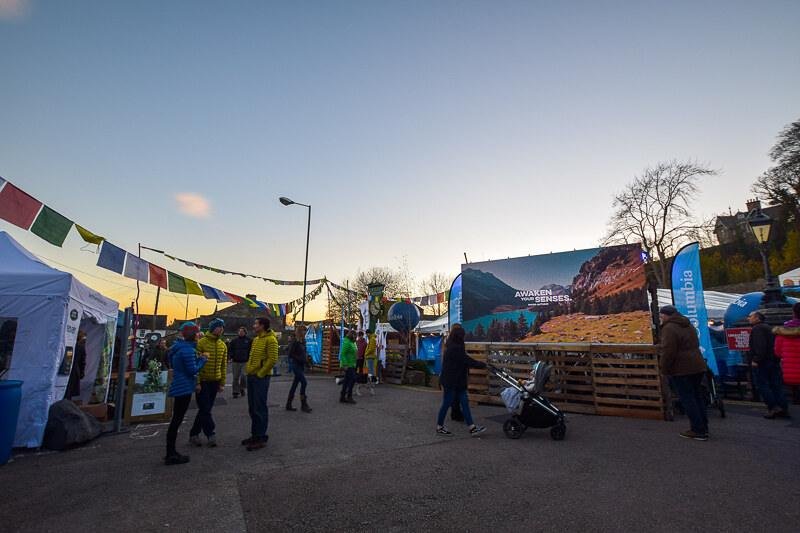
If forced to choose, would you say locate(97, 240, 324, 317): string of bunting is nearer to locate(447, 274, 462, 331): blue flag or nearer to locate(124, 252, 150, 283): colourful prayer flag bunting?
locate(124, 252, 150, 283): colourful prayer flag bunting

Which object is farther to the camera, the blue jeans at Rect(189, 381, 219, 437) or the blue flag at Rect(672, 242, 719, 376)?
the blue flag at Rect(672, 242, 719, 376)

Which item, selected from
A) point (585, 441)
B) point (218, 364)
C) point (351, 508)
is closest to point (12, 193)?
point (218, 364)

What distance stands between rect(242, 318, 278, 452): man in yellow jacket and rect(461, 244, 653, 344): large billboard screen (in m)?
8.80

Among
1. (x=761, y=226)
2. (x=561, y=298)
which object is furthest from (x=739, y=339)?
(x=561, y=298)

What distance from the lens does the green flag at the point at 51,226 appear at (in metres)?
7.88

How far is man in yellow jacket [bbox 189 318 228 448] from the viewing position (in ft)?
19.4

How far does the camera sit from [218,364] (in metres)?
6.10

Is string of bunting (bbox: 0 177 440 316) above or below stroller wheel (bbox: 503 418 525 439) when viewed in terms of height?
above

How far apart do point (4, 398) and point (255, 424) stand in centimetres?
312

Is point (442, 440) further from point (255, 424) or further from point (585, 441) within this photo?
point (255, 424)

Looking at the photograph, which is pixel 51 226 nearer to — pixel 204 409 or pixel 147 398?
pixel 147 398

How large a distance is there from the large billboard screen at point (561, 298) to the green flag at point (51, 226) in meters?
11.2

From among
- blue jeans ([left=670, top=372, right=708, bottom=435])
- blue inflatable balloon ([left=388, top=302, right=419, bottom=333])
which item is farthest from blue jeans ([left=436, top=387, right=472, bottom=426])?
blue inflatable balloon ([left=388, top=302, right=419, bottom=333])

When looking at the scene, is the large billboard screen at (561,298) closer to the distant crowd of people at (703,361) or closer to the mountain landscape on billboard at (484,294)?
the mountain landscape on billboard at (484,294)
